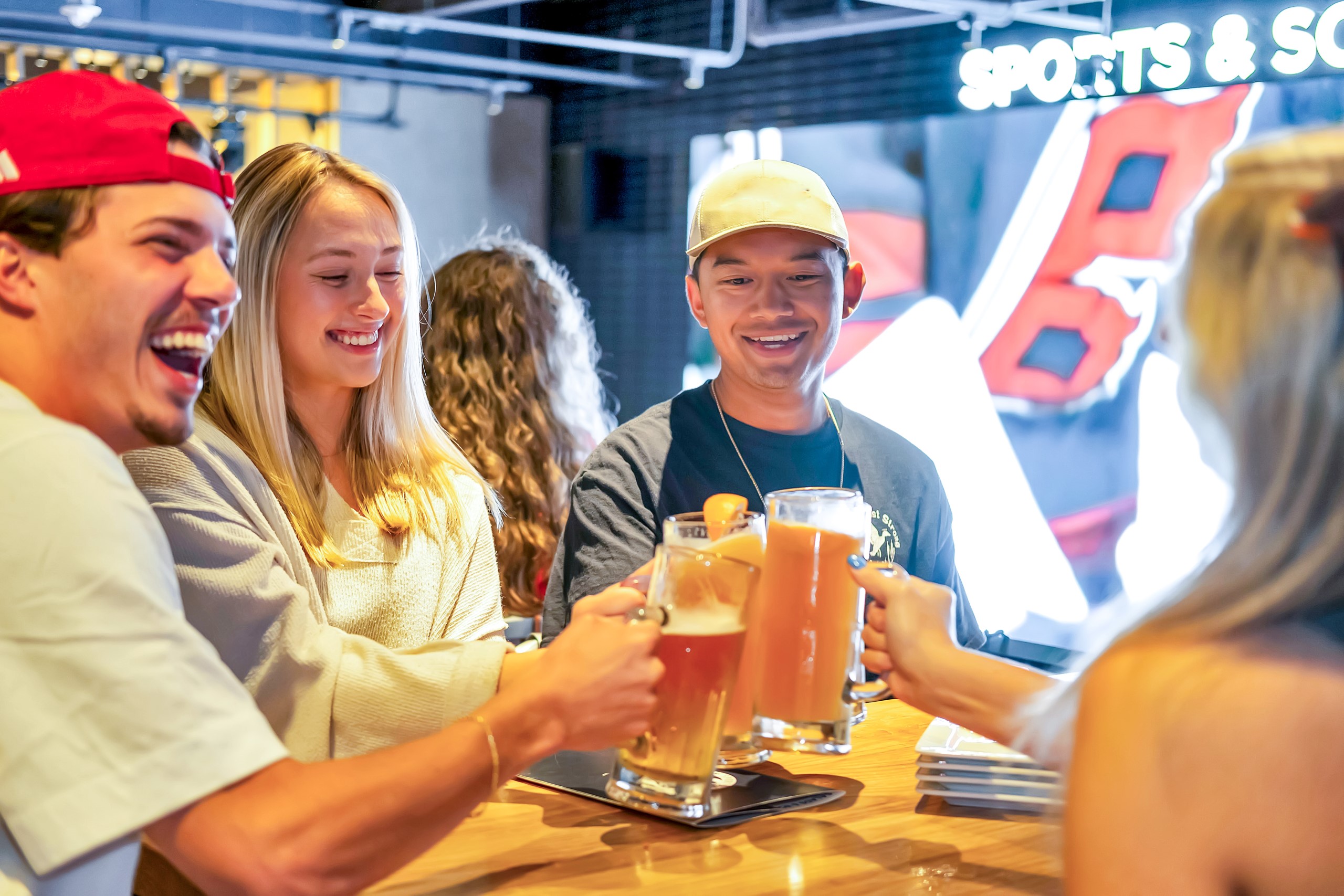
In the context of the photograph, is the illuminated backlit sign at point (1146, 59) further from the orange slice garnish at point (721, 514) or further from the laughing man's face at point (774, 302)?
the orange slice garnish at point (721, 514)

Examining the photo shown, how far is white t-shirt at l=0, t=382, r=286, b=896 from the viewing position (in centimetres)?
99

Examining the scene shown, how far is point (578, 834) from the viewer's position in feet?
4.54

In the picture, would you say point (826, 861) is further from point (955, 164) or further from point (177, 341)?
point (955, 164)

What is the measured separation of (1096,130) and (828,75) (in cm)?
183

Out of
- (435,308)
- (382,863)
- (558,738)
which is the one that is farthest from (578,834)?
(435,308)

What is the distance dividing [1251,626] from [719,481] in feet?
4.47

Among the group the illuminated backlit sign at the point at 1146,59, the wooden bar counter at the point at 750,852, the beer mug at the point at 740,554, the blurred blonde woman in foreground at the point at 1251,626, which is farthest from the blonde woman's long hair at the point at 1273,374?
the illuminated backlit sign at the point at 1146,59

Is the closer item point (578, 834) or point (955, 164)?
point (578, 834)

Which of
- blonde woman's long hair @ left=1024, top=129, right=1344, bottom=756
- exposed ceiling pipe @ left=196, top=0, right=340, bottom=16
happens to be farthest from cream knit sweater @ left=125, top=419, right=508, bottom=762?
exposed ceiling pipe @ left=196, top=0, right=340, bottom=16

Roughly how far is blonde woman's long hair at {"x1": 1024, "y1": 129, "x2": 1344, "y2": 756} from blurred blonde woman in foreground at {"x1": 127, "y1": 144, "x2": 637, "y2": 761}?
0.91m

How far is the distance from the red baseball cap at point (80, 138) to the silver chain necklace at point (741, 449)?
1.21 meters

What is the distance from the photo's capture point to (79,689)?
993 mm

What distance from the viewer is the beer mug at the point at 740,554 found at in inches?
53.2

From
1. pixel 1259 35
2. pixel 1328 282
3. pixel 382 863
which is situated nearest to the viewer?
pixel 1328 282
